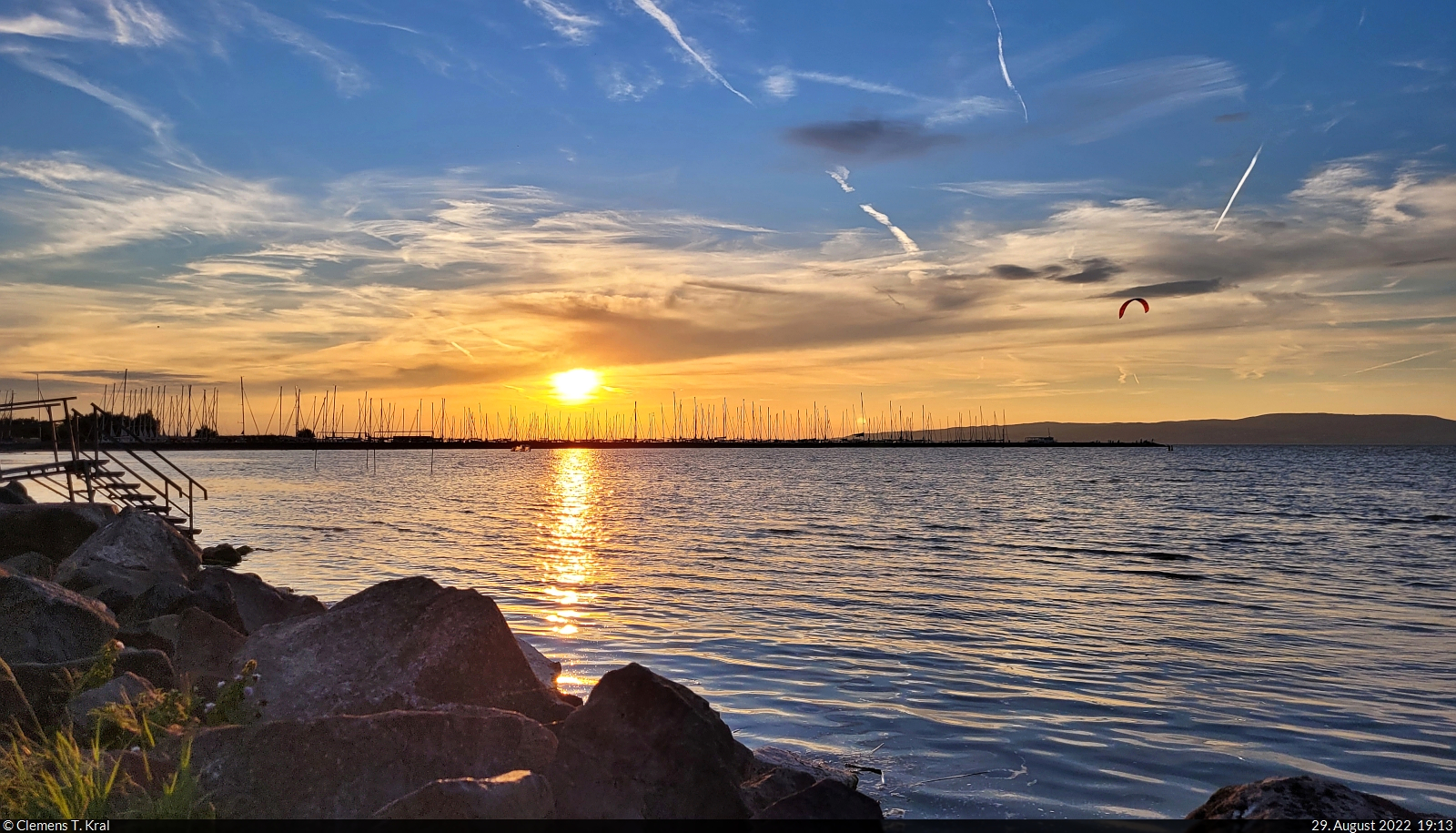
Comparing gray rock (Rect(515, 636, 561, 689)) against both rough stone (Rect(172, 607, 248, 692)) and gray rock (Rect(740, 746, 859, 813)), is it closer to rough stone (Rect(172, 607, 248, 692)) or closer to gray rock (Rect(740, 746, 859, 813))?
gray rock (Rect(740, 746, 859, 813))

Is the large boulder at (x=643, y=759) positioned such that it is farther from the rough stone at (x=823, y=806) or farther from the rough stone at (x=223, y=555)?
the rough stone at (x=223, y=555)

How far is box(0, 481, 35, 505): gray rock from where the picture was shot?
25.3 meters

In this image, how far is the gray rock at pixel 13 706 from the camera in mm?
8062

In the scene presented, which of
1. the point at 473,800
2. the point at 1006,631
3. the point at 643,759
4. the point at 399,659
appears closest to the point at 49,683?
the point at 399,659

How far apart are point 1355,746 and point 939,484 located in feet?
265

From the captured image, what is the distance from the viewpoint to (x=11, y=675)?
26.8ft

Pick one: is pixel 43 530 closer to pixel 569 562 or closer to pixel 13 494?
pixel 13 494

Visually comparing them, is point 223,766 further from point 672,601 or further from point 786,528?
point 786,528

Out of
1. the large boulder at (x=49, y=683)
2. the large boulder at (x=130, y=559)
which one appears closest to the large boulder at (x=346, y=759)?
the large boulder at (x=49, y=683)

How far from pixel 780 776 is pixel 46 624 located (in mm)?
7590

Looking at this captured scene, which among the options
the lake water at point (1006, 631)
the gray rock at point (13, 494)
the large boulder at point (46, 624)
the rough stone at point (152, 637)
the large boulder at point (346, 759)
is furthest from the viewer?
the gray rock at point (13, 494)

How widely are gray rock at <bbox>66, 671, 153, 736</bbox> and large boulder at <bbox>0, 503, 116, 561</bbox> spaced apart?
1205 centimetres

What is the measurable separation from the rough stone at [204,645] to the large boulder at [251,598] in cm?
171

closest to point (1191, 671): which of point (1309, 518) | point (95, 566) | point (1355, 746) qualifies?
point (1355, 746)
